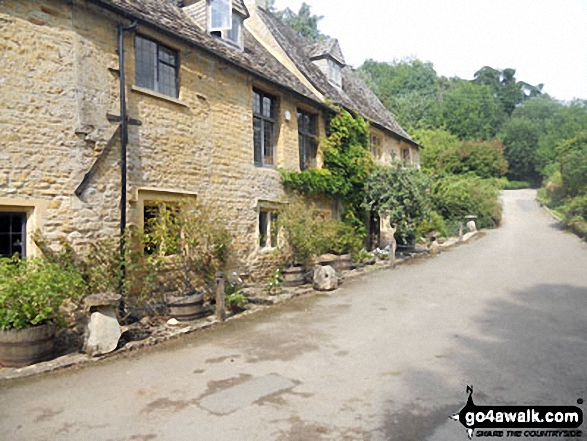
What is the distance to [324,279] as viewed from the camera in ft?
41.4

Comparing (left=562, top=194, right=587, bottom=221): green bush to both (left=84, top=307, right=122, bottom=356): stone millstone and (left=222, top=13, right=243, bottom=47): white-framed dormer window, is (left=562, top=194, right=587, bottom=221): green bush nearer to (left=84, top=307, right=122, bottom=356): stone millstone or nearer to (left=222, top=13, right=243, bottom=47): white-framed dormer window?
(left=222, top=13, right=243, bottom=47): white-framed dormer window

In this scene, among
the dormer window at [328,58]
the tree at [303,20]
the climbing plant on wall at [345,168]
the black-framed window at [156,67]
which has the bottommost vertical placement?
the climbing plant on wall at [345,168]

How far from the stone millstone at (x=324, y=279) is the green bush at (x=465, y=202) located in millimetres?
21127

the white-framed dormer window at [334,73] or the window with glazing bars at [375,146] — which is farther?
the window with glazing bars at [375,146]

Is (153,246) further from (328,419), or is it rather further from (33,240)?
(328,419)

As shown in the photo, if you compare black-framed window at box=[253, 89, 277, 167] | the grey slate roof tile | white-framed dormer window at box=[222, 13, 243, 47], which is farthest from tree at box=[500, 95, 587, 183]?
white-framed dormer window at box=[222, 13, 243, 47]

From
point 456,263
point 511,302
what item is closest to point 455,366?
point 511,302

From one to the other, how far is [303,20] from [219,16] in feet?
120

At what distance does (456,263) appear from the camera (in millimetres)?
17875

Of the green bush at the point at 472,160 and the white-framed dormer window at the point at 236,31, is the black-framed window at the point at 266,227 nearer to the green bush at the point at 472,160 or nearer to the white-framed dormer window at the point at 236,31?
the white-framed dormer window at the point at 236,31

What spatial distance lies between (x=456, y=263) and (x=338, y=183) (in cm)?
606

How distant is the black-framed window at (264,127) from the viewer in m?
13.6

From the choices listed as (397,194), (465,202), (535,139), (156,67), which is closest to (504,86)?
(535,139)

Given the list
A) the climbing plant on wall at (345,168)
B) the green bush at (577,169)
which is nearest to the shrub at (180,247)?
the climbing plant on wall at (345,168)
